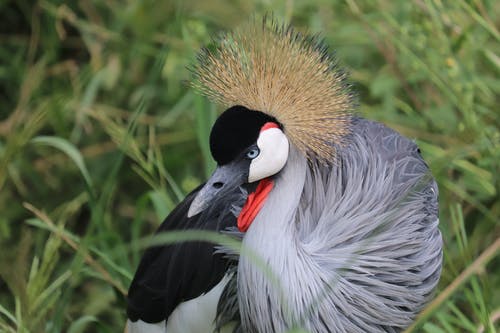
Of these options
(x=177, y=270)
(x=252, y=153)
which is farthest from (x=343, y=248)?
(x=177, y=270)

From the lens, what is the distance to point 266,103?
1.77 metres

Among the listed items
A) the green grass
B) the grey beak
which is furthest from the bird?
the green grass

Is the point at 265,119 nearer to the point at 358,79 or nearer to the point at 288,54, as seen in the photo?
the point at 288,54

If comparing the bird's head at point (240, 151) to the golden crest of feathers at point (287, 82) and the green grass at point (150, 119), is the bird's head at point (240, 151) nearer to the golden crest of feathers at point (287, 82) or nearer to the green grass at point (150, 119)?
the golden crest of feathers at point (287, 82)

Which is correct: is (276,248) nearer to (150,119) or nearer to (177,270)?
(177,270)

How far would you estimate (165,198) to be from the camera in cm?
229

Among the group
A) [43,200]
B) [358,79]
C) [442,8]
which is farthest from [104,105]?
[442,8]

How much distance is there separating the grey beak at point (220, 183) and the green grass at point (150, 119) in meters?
0.24

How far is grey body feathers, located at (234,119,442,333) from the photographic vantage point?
174 centimetres

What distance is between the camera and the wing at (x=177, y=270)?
2012 millimetres

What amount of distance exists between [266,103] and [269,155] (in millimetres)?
106

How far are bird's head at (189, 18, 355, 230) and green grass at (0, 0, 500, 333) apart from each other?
0.12m

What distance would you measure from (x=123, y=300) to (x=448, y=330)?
71 cm

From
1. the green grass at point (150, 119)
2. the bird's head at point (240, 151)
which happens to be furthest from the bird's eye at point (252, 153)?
the green grass at point (150, 119)
